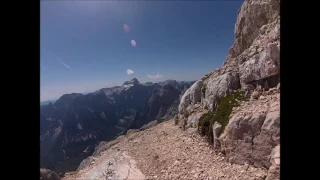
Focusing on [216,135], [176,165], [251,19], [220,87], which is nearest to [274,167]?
[216,135]

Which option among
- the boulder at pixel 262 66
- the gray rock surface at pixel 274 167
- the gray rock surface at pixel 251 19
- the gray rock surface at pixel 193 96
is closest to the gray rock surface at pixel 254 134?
the gray rock surface at pixel 274 167

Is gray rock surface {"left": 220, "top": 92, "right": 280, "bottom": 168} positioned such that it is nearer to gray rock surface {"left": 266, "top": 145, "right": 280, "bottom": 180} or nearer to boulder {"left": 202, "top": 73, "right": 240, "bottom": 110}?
gray rock surface {"left": 266, "top": 145, "right": 280, "bottom": 180}

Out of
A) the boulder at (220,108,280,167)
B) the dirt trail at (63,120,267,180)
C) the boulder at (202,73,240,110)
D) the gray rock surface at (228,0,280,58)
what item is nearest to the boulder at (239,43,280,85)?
the boulder at (202,73,240,110)

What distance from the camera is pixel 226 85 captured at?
13.1 metres

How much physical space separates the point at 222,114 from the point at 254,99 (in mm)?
1746

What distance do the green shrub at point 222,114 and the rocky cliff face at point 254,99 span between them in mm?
419

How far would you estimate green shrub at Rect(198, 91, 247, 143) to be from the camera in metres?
10.4

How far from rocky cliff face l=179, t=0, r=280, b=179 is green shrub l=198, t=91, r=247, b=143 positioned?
0.42 metres

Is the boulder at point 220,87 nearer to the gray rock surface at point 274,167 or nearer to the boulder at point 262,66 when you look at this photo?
the boulder at point 262,66

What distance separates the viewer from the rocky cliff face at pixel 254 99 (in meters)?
7.34

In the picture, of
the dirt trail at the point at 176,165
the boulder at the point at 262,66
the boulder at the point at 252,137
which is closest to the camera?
the boulder at the point at 252,137

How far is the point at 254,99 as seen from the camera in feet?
33.7
